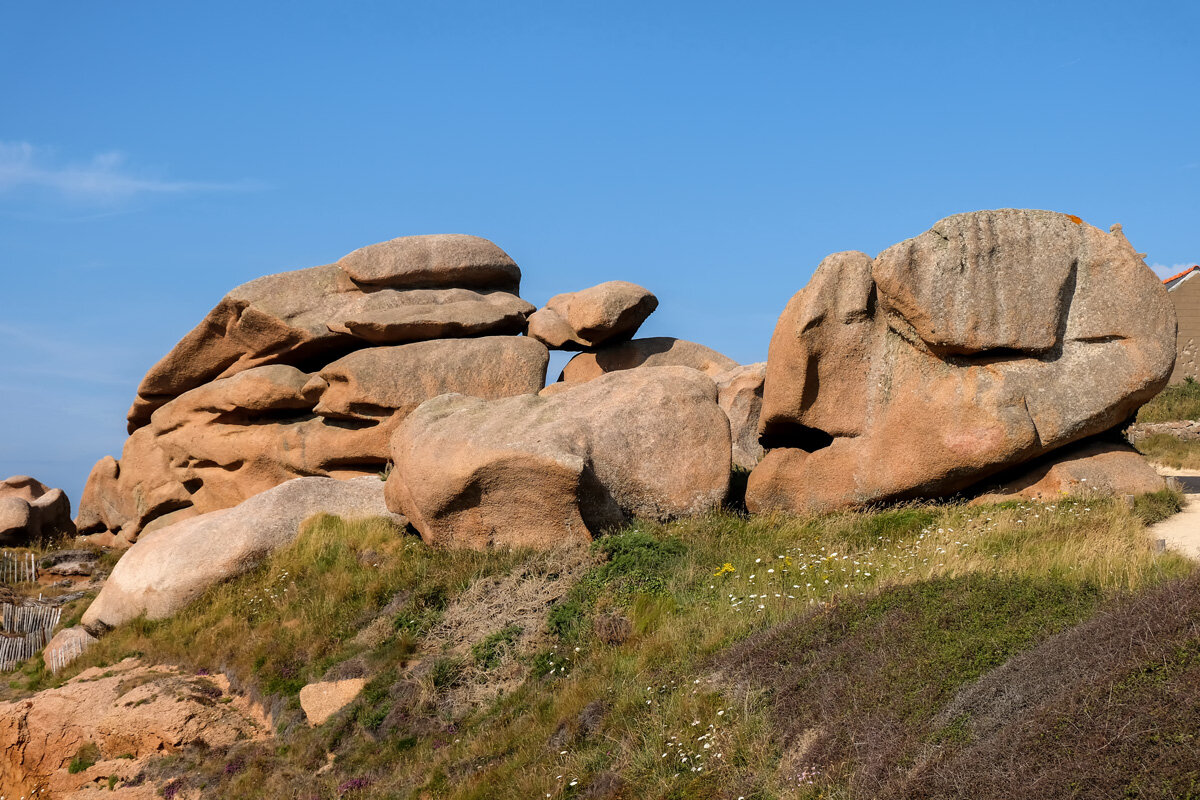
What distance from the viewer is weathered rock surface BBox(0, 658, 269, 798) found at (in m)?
11.9

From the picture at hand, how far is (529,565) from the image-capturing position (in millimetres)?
12383

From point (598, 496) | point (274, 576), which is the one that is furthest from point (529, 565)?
point (274, 576)

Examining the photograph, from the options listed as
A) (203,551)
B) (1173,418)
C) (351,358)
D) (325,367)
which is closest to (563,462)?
(203,551)

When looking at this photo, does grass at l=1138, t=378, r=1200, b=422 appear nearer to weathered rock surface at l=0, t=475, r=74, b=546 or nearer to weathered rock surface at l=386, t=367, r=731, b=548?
weathered rock surface at l=386, t=367, r=731, b=548

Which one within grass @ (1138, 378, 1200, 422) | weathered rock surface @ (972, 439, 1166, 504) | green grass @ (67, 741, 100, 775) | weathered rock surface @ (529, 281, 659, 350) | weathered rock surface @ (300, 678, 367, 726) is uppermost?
weathered rock surface @ (529, 281, 659, 350)

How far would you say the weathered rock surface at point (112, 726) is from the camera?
11859 mm

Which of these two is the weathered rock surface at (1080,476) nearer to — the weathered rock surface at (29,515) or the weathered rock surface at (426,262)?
the weathered rock surface at (426,262)

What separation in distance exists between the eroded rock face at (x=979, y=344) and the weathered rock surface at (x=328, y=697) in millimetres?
6525

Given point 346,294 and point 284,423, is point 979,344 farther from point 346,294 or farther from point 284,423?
point 284,423

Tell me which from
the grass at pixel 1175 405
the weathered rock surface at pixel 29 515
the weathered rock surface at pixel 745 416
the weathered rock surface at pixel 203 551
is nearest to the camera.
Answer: the weathered rock surface at pixel 203 551

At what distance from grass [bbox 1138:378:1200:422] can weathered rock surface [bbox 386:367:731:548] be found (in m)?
18.6

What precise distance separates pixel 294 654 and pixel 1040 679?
878 cm

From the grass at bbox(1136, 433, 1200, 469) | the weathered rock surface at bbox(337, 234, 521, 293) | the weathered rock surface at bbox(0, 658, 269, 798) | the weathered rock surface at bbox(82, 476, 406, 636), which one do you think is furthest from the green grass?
the grass at bbox(1136, 433, 1200, 469)

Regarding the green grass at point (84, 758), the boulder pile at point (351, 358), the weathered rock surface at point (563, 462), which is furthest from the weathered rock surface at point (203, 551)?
the boulder pile at point (351, 358)
